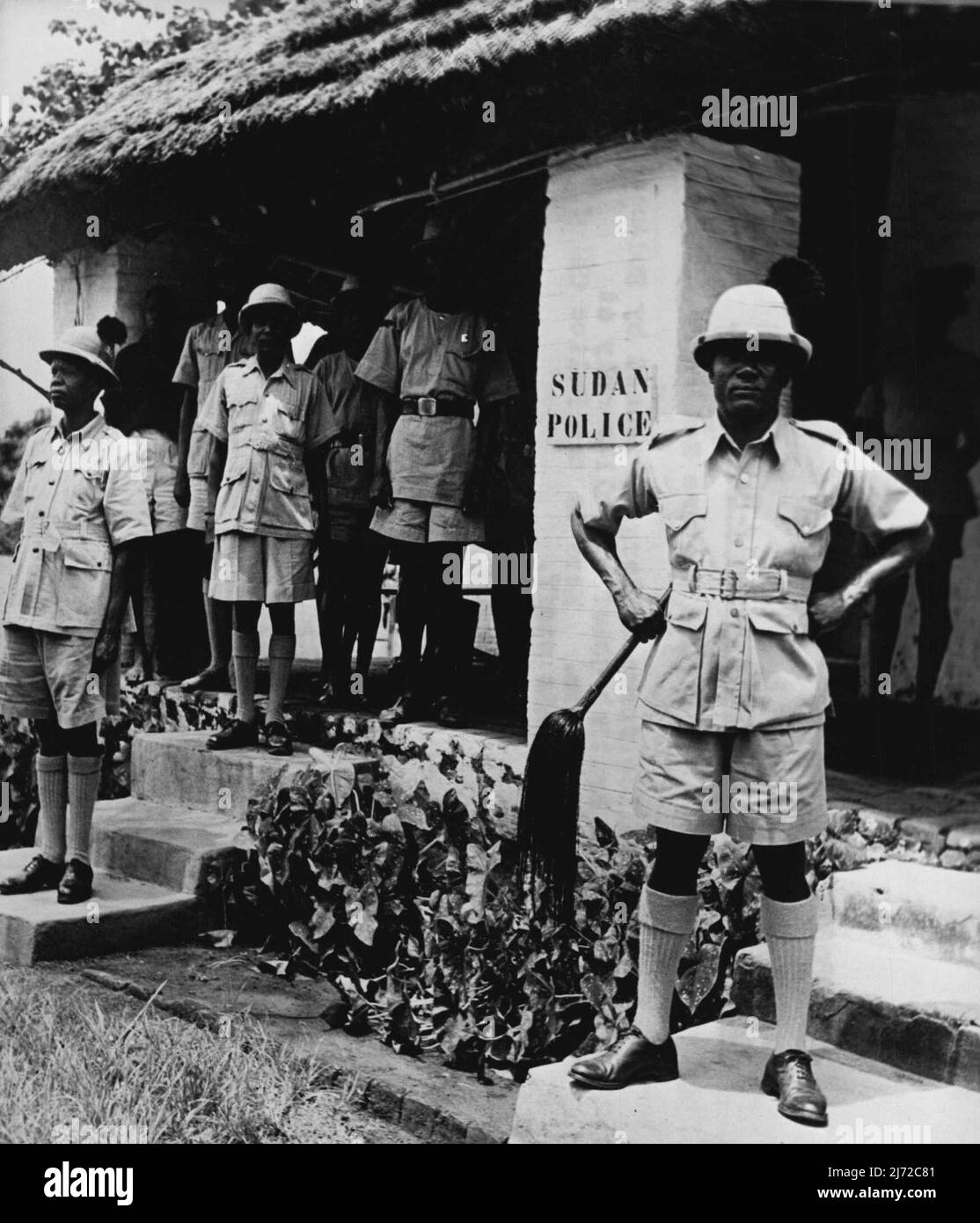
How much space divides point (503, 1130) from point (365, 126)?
→ 4.14 metres

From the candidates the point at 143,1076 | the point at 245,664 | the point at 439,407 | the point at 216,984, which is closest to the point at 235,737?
the point at 245,664

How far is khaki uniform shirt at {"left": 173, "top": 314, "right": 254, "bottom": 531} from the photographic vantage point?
23.9ft

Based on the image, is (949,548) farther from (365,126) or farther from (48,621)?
(48,621)

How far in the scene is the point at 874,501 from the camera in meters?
3.47

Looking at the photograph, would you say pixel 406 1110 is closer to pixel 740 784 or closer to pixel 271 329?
pixel 740 784

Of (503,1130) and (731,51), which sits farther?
(731,51)

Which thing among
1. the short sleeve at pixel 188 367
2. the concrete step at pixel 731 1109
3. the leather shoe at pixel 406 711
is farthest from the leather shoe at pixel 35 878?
the short sleeve at pixel 188 367

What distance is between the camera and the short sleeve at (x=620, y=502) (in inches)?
145

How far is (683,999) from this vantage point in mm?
4180

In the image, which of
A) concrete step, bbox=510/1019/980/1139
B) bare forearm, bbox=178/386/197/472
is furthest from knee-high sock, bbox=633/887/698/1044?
bare forearm, bbox=178/386/197/472

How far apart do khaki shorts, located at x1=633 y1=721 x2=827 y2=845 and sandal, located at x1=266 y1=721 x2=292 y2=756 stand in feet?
10.1
